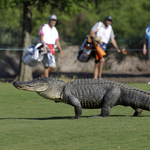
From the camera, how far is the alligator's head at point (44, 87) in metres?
6.65

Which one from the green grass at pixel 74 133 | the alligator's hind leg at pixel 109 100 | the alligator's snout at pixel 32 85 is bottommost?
the green grass at pixel 74 133

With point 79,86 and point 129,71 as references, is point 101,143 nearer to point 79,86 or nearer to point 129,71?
point 79,86

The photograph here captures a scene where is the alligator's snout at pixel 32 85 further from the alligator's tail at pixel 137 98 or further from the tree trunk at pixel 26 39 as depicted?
the tree trunk at pixel 26 39

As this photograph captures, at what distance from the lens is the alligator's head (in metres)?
6.65

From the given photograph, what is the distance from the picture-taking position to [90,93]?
6918 mm

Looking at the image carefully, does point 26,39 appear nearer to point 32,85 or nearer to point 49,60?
point 49,60

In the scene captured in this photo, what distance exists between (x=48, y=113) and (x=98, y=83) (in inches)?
51.8

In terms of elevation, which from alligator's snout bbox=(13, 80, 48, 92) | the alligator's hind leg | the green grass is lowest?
the green grass

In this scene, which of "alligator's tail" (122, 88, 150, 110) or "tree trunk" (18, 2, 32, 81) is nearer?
"alligator's tail" (122, 88, 150, 110)

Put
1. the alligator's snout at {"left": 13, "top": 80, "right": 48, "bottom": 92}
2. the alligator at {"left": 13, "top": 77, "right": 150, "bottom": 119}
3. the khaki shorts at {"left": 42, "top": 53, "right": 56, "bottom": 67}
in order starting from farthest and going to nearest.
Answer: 1. the khaki shorts at {"left": 42, "top": 53, "right": 56, "bottom": 67}
2. the alligator at {"left": 13, "top": 77, "right": 150, "bottom": 119}
3. the alligator's snout at {"left": 13, "top": 80, "right": 48, "bottom": 92}

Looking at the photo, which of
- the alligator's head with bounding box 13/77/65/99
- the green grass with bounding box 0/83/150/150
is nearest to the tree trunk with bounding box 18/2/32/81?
the green grass with bounding box 0/83/150/150

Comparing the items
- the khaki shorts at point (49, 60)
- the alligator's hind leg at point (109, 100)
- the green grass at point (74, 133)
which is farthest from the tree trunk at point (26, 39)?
the alligator's hind leg at point (109, 100)

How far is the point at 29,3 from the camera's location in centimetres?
1576

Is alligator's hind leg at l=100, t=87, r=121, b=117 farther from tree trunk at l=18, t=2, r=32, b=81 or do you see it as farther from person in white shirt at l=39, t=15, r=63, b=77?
tree trunk at l=18, t=2, r=32, b=81
